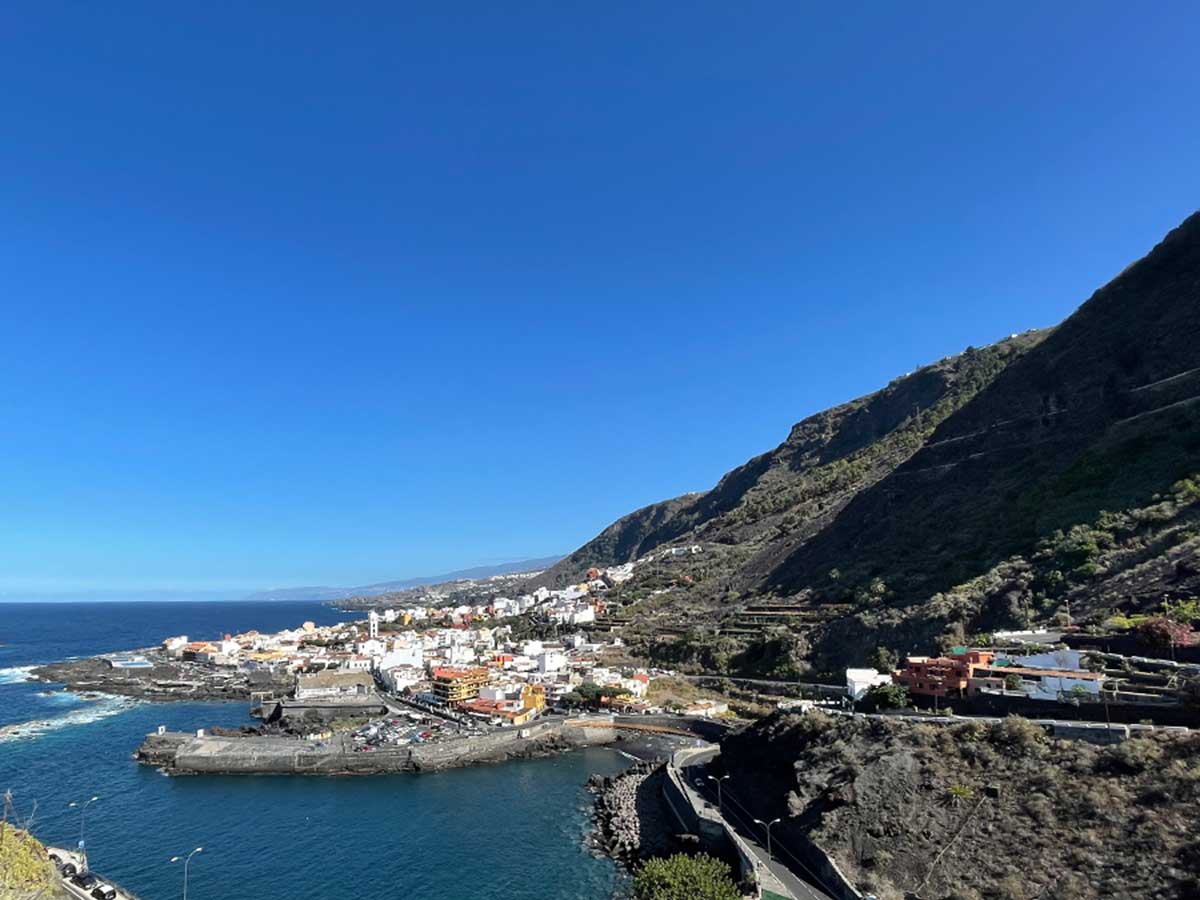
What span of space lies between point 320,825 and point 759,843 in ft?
78.3

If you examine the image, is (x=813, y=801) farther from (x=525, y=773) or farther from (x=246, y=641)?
(x=246, y=641)

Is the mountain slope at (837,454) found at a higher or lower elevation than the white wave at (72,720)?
higher

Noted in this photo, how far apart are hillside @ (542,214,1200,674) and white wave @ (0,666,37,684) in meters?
75.3

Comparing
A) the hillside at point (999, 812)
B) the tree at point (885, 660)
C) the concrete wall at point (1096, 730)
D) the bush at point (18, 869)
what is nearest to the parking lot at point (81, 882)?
the bush at point (18, 869)

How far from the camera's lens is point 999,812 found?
70.2 feet

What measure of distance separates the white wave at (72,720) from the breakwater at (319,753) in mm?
11952

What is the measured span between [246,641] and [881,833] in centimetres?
11312

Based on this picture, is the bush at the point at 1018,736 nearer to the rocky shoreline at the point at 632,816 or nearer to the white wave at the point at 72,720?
the rocky shoreline at the point at 632,816

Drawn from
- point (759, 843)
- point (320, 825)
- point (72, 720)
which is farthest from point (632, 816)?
point (72, 720)

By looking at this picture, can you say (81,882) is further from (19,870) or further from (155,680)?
(155,680)

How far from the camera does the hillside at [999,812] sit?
59.6 feet

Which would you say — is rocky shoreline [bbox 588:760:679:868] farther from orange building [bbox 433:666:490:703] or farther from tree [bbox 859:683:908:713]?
orange building [bbox 433:666:490:703]

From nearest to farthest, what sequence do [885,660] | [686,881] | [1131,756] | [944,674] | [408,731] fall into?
[1131,756] → [686,881] → [944,674] → [885,660] → [408,731]

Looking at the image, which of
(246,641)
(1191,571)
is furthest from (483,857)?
(246,641)
